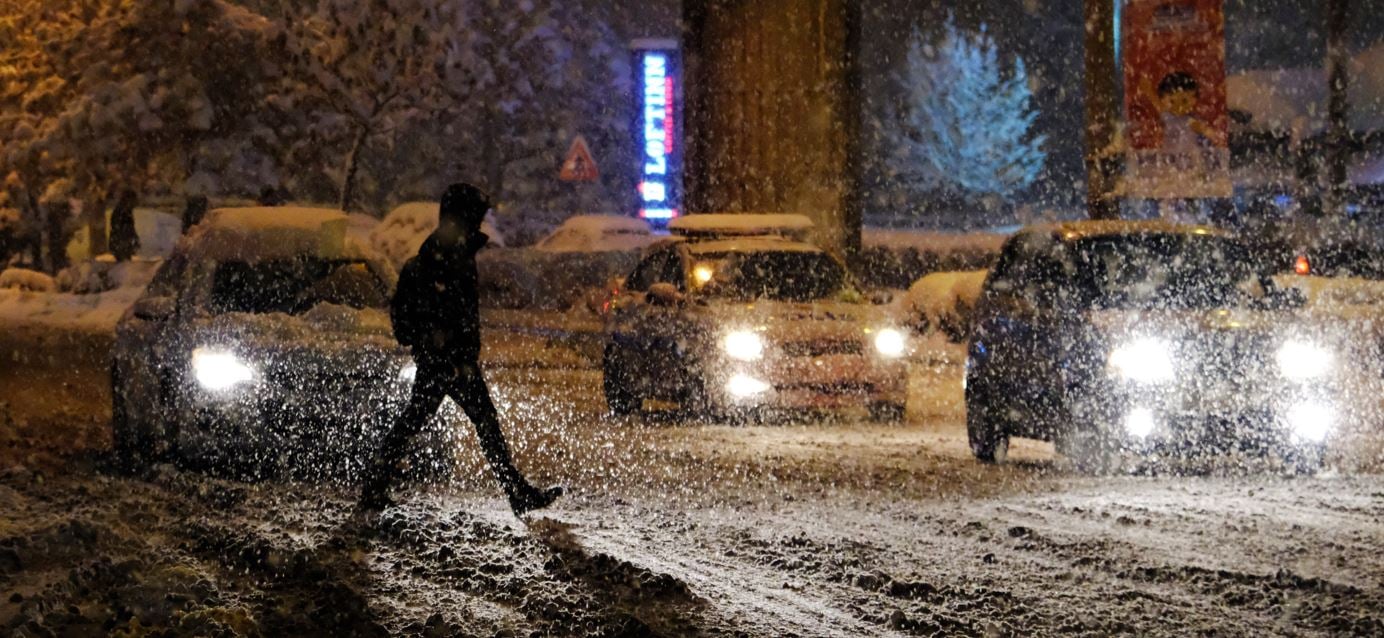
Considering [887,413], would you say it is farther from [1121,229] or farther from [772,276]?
[1121,229]

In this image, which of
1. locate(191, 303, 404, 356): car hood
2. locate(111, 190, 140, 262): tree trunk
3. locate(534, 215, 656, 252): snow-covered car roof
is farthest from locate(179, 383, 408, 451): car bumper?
locate(111, 190, 140, 262): tree trunk

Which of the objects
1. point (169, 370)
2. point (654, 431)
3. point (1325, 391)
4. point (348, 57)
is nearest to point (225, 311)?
point (169, 370)

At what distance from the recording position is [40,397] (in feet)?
52.7

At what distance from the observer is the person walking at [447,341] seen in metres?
8.80

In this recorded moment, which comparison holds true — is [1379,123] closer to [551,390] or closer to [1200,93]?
[1200,93]

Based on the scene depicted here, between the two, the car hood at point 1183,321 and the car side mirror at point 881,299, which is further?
the car side mirror at point 881,299

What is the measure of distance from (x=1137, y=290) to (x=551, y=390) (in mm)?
7484

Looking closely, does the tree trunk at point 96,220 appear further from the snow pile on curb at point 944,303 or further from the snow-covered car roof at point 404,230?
the snow pile on curb at point 944,303

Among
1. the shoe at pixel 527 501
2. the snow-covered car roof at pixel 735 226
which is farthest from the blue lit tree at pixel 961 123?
the shoe at pixel 527 501

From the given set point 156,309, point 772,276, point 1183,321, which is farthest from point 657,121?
point 1183,321

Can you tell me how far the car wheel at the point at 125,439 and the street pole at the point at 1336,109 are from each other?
93.8 ft

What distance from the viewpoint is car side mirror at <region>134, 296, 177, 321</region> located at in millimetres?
10711

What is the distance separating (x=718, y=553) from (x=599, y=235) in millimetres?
27312

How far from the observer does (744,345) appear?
1330 cm
